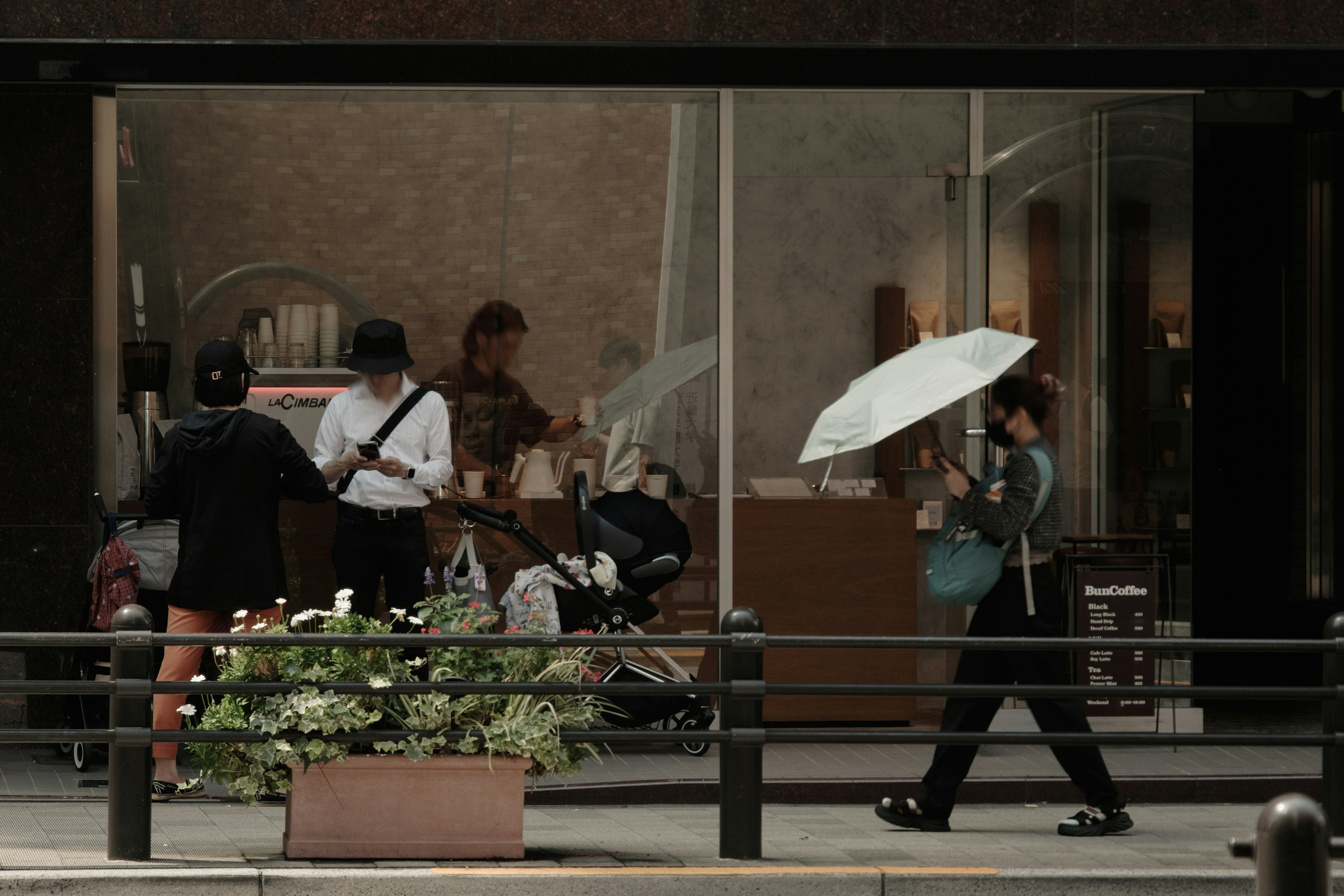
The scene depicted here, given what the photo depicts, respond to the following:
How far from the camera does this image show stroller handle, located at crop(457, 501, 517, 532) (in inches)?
341

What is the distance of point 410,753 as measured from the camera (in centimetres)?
602

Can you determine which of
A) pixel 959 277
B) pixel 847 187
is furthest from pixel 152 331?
pixel 959 277

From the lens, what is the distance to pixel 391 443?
848 centimetres

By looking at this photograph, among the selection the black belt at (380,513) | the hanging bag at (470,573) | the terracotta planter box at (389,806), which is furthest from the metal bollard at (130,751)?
the hanging bag at (470,573)

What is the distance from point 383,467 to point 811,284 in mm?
2840

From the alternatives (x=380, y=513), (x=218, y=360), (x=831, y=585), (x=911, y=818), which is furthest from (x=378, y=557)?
(x=911, y=818)

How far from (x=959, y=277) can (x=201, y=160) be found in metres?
4.40

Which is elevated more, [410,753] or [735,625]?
[735,625]

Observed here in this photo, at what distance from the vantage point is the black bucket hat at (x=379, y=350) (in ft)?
28.0

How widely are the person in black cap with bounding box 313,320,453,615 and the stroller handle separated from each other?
273 millimetres

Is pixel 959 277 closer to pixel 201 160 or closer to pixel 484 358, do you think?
pixel 484 358

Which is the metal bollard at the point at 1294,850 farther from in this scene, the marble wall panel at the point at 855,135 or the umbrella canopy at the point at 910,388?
the marble wall panel at the point at 855,135

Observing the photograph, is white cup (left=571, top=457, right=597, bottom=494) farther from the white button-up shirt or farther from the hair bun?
the hair bun

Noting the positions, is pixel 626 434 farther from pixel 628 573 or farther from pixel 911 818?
pixel 911 818
